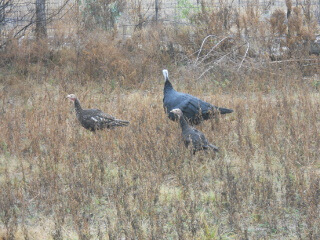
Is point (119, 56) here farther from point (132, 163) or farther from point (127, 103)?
point (132, 163)

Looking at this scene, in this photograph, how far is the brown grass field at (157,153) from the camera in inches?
196

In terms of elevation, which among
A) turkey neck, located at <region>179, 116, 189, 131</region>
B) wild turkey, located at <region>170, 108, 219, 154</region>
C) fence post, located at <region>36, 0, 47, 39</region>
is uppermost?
fence post, located at <region>36, 0, 47, 39</region>

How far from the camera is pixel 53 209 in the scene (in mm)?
5469

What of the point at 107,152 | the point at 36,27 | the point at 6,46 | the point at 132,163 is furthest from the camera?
the point at 36,27

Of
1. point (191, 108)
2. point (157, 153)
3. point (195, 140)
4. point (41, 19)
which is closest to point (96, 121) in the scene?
point (191, 108)

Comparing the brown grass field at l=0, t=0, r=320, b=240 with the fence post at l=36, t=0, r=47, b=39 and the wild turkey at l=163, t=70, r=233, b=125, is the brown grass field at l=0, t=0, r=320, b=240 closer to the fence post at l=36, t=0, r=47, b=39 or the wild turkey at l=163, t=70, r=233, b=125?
the wild turkey at l=163, t=70, r=233, b=125

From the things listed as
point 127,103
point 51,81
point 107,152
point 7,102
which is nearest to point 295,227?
point 107,152

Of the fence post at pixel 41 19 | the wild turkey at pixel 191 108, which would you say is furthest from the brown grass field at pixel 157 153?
the fence post at pixel 41 19

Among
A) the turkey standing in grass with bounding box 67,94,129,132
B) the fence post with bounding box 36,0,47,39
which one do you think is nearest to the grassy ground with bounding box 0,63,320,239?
the turkey standing in grass with bounding box 67,94,129,132

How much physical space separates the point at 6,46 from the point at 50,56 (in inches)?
41.9

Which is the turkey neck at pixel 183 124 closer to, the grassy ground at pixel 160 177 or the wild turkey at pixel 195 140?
the wild turkey at pixel 195 140

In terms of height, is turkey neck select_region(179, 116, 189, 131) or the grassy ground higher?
turkey neck select_region(179, 116, 189, 131)

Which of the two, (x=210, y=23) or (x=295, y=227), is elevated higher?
(x=210, y=23)

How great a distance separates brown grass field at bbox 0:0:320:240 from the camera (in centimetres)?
498
